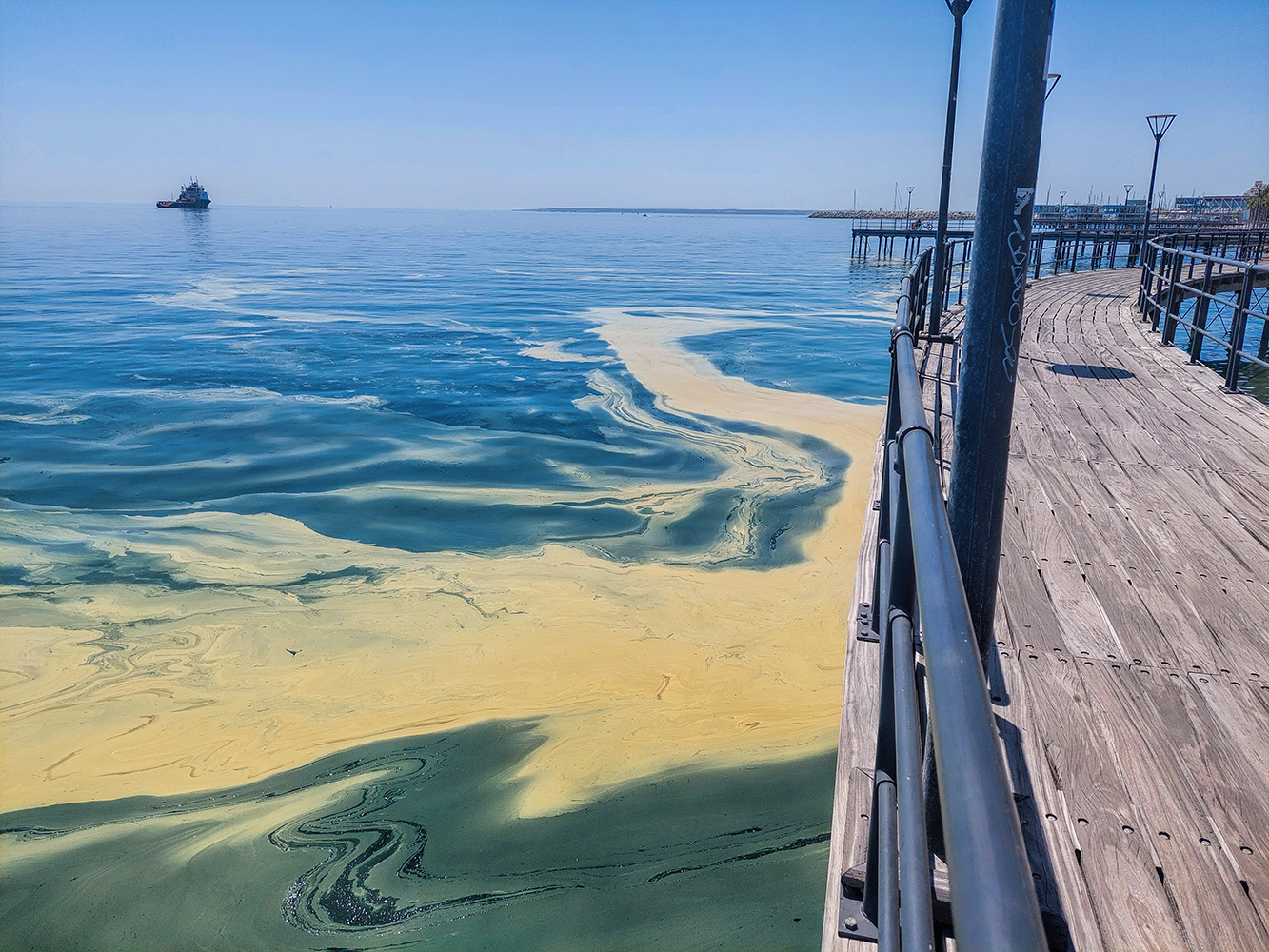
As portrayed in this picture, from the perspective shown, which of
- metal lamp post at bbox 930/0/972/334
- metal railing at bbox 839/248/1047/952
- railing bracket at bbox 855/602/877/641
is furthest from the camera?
metal lamp post at bbox 930/0/972/334

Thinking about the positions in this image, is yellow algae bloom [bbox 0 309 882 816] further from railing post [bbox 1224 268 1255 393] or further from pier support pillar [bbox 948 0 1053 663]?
railing post [bbox 1224 268 1255 393]

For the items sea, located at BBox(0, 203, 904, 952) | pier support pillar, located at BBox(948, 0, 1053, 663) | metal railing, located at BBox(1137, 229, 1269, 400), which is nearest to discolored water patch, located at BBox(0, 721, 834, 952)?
sea, located at BBox(0, 203, 904, 952)

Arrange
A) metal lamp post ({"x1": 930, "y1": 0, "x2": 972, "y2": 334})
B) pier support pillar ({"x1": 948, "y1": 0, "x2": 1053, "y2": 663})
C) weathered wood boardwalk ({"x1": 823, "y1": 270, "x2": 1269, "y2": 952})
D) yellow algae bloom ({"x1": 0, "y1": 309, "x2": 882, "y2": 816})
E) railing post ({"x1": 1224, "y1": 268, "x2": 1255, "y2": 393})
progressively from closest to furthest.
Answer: pier support pillar ({"x1": 948, "y1": 0, "x2": 1053, "y2": 663}) < weathered wood boardwalk ({"x1": 823, "y1": 270, "x2": 1269, "y2": 952}) < yellow algae bloom ({"x1": 0, "y1": 309, "x2": 882, "y2": 816}) < railing post ({"x1": 1224, "y1": 268, "x2": 1255, "y2": 393}) < metal lamp post ({"x1": 930, "y1": 0, "x2": 972, "y2": 334})

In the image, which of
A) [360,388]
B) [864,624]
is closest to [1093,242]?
[360,388]

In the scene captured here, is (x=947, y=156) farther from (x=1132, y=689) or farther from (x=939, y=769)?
(x=939, y=769)

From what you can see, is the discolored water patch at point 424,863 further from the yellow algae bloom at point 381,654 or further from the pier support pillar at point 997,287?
the pier support pillar at point 997,287

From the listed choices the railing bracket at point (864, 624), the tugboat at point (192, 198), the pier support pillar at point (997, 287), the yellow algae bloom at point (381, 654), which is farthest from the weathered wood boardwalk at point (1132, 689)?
the tugboat at point (192, 198)
